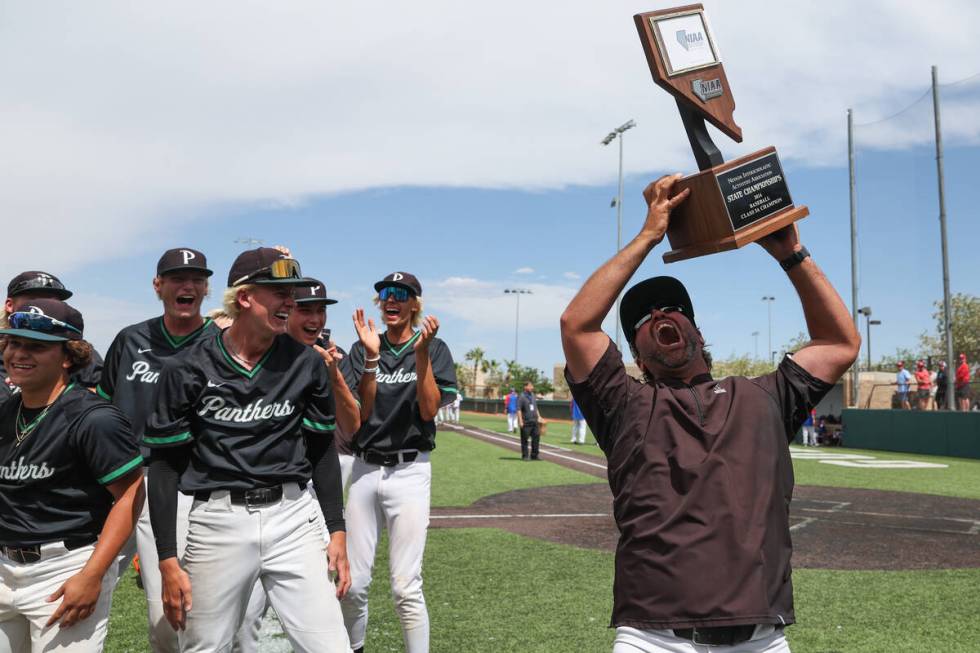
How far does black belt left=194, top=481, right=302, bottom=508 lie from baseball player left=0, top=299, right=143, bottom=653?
0.27 meters

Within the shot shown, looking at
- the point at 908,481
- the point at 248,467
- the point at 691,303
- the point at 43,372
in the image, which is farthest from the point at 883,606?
the point at 908,481

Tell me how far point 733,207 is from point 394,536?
3055 millimetres

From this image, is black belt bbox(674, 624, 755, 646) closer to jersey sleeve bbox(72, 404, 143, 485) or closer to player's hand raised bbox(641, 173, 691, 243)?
player's hand raised bbox(641, 173, 691, 243)

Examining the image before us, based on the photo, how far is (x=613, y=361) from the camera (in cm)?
276

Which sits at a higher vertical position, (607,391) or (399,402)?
(607,391)

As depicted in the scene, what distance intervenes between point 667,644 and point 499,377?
113 metres

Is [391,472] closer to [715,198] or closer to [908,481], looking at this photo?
[715,198]

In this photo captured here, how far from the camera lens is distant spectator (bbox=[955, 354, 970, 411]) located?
81.5 feet

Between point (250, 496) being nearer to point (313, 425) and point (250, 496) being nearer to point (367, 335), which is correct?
point (313, 425)

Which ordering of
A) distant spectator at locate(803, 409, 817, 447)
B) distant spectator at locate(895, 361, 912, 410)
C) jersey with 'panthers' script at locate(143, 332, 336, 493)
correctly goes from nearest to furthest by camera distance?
1. jersey with 'panthers' script at locate(143, 332, 336, 493)
2. distant spectator at locate(895, 361, 912, 410)
3. distant spectator at locate(803, 409, 817, 447)

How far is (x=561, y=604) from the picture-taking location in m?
6.64

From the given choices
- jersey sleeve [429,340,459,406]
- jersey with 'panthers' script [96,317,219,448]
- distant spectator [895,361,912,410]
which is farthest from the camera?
distant spectator [895,361,912,410]

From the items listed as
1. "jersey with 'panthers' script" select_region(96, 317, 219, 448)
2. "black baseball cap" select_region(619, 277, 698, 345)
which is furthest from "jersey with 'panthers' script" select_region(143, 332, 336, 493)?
"black baseball cap" select_region(619, 277, 698, 345)

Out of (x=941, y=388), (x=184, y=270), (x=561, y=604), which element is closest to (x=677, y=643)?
(x=184, y=270)
